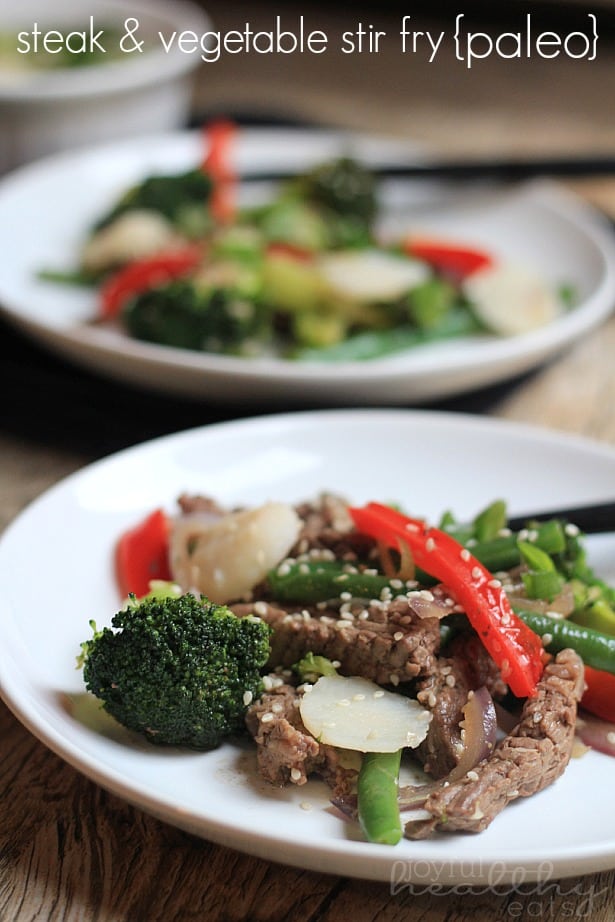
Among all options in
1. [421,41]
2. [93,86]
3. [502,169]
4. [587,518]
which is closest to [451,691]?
[587,518]

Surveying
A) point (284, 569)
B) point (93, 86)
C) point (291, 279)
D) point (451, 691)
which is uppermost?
point (93, 86)

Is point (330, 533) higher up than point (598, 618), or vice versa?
point (330, 533)

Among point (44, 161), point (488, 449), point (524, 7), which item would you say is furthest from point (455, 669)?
point (524, 7)

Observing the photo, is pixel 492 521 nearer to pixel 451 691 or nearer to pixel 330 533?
pixel 330 533

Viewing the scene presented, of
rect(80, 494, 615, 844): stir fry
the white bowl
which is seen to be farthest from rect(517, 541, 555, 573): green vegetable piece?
the white bowl

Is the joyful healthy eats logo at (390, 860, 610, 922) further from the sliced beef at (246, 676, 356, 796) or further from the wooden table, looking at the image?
the sliced beef at (246, 676, 356, 796)

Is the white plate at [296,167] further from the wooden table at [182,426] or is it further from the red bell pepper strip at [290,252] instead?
the red bell pepper strip at [290,252]
